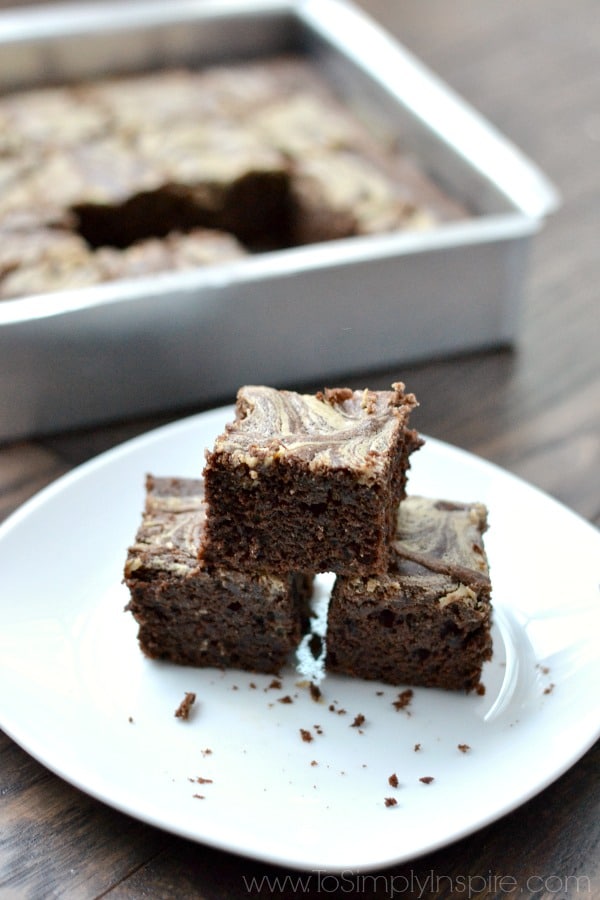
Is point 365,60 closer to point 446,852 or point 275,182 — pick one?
point 275,182

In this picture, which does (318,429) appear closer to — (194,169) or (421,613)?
(421,613)

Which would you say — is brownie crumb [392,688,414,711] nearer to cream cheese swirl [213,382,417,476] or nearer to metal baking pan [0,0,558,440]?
cream cheese swirl [213,382,417,476]

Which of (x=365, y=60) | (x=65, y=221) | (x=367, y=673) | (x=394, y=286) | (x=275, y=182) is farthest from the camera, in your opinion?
(x=365, y=60)

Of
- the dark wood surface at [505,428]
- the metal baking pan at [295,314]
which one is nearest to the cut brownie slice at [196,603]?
the dark wood surface at [505,428]

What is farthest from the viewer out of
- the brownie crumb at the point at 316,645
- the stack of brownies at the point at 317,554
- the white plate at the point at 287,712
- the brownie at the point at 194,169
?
the brownie at the point at 194,169

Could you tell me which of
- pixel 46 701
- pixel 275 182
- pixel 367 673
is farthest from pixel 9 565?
pixel 275 182

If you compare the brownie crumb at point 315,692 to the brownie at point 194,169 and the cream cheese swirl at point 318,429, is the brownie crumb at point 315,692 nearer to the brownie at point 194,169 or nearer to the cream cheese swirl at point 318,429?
the cream cheese swirl at point 318,429

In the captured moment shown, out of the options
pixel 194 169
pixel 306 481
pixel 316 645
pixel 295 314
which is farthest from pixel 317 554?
pixel 194 169

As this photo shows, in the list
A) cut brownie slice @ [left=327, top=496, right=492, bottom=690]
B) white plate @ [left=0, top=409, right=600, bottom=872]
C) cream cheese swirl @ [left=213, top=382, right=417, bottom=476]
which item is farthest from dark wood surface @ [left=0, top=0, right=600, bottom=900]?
cream cheese swirl @ [left=213, top=382, right=417, bottom=476]

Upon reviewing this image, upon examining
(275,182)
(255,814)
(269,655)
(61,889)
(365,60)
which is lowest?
(61,889)
